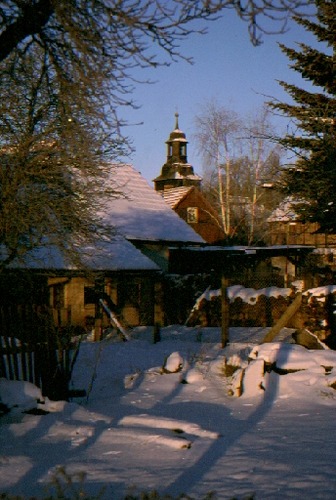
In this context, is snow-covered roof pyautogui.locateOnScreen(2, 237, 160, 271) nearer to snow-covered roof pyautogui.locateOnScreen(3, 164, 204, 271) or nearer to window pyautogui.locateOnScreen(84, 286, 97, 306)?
snow-covered roof pyautogui.locateOnScreen(3, 164, 204, 271)

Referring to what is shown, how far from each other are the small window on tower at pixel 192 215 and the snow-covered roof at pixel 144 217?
14.7 meters

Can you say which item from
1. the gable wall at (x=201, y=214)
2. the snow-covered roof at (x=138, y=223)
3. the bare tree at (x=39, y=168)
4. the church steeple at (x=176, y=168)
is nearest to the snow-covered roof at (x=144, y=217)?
the snow-covered roof at (x=138, y=223)

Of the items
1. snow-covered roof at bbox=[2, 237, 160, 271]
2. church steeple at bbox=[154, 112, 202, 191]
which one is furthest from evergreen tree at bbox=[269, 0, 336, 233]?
church steeple at bbox=[154, 112, 202, 191]

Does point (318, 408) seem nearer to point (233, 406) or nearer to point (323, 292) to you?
point (233, 406)

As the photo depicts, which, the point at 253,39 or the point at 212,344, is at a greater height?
the point at 253,39

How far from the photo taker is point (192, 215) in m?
41.4

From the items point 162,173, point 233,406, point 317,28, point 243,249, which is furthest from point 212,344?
point 162,173

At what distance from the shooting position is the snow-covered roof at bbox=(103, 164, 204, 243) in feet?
74.2

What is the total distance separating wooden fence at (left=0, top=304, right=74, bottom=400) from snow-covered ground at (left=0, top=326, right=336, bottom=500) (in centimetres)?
66

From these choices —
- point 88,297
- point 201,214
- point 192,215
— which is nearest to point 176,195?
point 192,215

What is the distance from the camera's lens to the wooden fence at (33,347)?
7742 millimetres

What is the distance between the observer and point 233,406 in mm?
8023

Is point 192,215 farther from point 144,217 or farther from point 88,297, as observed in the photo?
point 88,297

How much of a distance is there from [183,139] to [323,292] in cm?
4700
